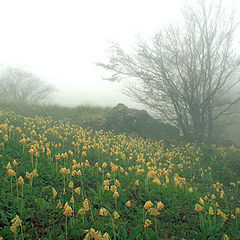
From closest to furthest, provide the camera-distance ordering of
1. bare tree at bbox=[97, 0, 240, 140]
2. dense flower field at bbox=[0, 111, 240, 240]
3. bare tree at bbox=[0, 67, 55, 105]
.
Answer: dense flower field at bbox=[0, 111, 240, 240]
bare tree at bbox=[97, 0, 240, 140]
bare tree at bbox=[0, 67, 55, 105]

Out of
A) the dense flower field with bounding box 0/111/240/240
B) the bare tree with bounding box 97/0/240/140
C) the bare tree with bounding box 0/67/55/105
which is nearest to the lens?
the dense flower field with bounding box 0/111/240/240

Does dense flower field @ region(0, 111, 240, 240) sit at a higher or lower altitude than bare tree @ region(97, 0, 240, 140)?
lower

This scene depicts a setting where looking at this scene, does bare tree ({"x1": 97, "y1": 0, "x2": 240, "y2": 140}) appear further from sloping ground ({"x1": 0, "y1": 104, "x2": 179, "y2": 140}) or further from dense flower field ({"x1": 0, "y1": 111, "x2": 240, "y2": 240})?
dense flower field ({"x1": 0, "y1": 111, "x2": 240, "y2": 240})

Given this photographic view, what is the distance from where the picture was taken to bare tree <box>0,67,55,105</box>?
2486cm

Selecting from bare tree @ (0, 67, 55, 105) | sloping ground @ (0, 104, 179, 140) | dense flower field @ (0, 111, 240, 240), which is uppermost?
bare tree @ (0, 67, 55, 105)

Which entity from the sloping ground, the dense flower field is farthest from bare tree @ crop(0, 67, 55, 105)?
the dense flower field

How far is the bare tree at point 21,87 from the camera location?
24859 millimetres

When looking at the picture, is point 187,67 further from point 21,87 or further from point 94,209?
point 21,87

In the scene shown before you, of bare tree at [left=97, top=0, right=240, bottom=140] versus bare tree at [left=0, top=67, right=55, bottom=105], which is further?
bare tree at [left=0, top=67, right=55, bottom=105]

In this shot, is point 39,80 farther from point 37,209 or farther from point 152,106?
point 37,209

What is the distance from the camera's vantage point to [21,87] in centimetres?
2594

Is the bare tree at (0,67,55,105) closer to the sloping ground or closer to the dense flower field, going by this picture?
the sloping ground

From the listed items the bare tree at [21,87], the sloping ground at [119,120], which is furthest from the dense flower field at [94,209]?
the bare tree at [21,87]

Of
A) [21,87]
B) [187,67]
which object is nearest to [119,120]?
[187,67]
